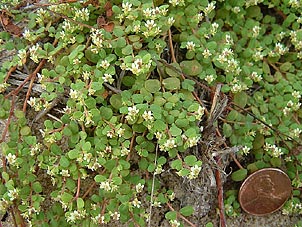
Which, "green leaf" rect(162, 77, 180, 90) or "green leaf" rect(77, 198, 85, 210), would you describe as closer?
"green leaf" rect(77, 198, 85, 210)

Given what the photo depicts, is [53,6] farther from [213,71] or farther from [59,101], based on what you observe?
[213,71]

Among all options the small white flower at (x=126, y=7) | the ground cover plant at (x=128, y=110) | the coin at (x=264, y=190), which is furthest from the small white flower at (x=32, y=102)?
the coin at (x=264, y=190)

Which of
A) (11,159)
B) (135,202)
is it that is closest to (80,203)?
(135,202)

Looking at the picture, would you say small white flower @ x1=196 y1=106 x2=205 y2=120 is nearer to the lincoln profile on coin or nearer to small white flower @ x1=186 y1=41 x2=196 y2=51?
small white flower @ x1=186 y1=41 x2=196 y2=51

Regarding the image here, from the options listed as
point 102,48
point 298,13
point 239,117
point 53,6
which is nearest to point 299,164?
point 239,117

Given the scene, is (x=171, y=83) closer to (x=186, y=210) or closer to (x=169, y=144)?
(x=169, y=144)

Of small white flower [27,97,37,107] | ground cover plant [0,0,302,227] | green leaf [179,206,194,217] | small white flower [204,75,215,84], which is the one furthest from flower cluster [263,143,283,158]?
small white flower [27,97,37,107]
